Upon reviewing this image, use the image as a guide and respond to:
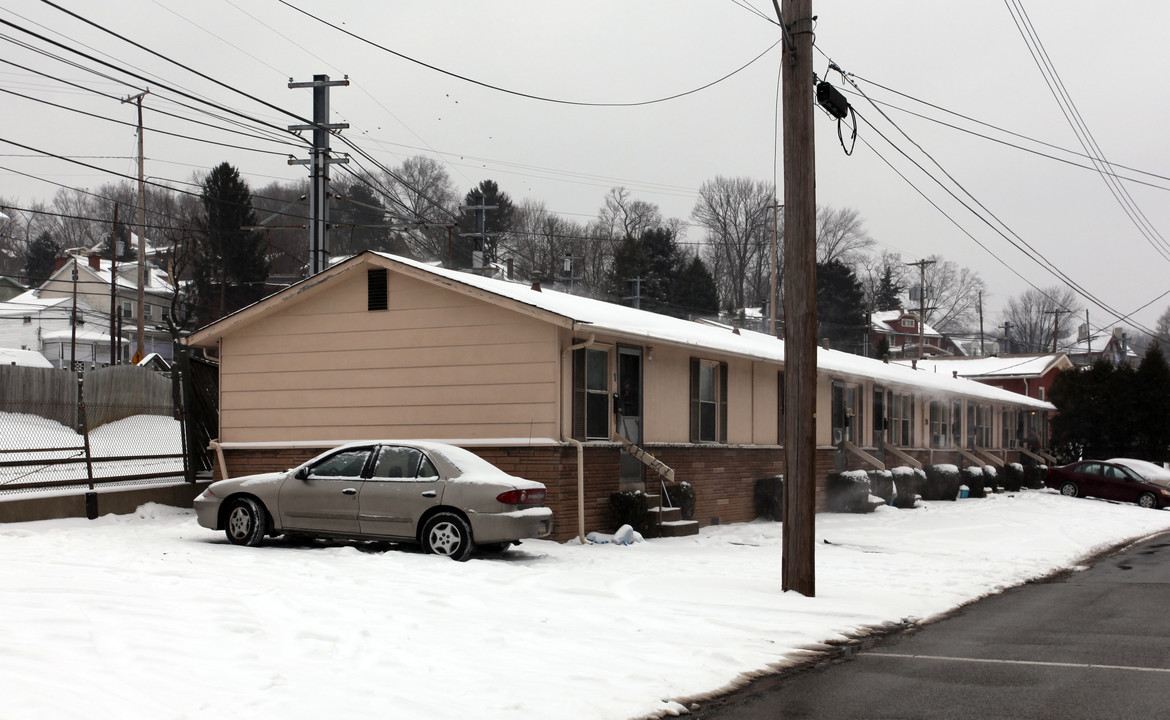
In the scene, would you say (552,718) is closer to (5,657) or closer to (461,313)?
(5,657)

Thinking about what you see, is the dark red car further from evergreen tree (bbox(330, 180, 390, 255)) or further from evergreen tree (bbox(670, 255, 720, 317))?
evergreen tree (bbox(330, 180, 390, 255))

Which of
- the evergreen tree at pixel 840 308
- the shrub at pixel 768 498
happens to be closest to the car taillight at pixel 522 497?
the shrub at pixel 768 498

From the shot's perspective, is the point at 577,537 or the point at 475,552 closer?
the point at 475,552

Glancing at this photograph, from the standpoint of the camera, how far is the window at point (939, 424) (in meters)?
36.1

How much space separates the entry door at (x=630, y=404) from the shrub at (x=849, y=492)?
845 centimetres

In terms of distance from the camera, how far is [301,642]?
7.85 m

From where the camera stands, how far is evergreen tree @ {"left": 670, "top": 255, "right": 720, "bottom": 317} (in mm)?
67875

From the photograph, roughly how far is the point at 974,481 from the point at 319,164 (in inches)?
868

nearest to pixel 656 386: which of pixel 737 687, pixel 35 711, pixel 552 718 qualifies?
pixel 737 687

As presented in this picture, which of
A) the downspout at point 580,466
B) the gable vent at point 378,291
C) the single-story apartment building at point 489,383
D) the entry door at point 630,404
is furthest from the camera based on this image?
the entry door at point 630,404

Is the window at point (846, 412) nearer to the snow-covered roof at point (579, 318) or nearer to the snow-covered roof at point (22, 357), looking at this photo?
the snow-covered roof at point (579, 318)

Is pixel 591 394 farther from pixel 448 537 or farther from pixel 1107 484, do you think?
pixel 1107 484

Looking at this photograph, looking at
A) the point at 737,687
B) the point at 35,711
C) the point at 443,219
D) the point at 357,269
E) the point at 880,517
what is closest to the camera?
the point at 35,711

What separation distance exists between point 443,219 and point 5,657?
158 feet
